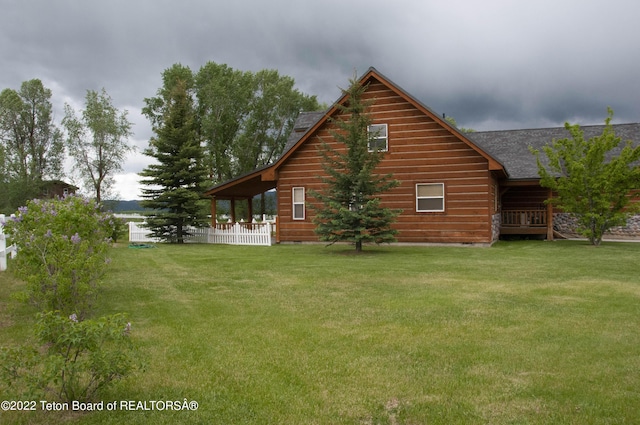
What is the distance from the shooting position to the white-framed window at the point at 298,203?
21859mm

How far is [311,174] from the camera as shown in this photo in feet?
70.3

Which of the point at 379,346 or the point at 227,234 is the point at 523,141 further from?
the point at 379,346

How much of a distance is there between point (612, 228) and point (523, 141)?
19.3ft

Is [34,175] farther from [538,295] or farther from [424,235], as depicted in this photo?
[538,295]

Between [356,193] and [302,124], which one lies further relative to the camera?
[302,124]

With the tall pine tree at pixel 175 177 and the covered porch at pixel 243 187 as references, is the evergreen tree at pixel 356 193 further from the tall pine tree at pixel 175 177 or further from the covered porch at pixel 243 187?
the tall pine tree at pixel 175 177

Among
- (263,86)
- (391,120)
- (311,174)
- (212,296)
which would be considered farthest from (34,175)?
(212,296)

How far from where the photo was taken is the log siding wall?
19.2 meters

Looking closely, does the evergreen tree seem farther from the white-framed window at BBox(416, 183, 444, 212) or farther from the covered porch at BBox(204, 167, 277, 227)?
the covered porch at BBox(204, 167, 277, 227)

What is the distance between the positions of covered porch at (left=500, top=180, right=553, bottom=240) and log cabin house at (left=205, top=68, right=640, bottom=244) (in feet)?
0.29

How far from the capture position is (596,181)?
60.7 ft

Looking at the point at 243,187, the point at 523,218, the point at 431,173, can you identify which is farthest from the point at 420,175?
the point at 243,187

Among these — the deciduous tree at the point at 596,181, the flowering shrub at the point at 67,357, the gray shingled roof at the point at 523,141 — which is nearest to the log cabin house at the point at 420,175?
the gray shingled roof at the point at 523,141

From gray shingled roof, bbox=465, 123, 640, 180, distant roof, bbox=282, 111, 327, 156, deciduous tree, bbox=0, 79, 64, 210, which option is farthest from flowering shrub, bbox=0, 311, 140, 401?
deciduous tree, bbox=0, 79, 64, 210
